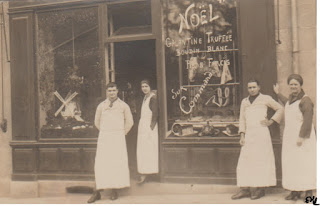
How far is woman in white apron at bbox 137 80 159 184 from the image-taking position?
24.9 ft

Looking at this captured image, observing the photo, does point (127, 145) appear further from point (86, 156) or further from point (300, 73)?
point (300, 73)

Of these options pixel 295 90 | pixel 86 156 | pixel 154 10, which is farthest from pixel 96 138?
pixel 295 90

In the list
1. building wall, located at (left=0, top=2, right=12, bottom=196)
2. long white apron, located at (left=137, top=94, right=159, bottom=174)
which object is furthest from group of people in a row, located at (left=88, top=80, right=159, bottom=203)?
building wall, located at (left=0, top=2, right=12, bottom=196)

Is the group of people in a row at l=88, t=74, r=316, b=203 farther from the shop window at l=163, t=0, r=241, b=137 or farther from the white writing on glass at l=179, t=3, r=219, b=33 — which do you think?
the white writing on glass at l=179, t=3, r=219, b=33

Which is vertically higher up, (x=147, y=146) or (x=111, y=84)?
(x=111, y=84)

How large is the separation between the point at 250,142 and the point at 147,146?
170 centimetres

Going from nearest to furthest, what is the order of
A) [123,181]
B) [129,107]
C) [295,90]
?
[295,90]
[123,181]
[129,107]

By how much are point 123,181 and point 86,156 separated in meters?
1.07

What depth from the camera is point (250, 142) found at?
269 inches

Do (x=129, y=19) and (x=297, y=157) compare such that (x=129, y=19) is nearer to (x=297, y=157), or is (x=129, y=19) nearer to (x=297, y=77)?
(x=297, y=77)

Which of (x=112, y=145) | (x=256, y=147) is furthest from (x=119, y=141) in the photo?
(x=256, y=147)

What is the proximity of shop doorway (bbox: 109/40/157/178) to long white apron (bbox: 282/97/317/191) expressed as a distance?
2498mm

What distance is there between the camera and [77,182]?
26.5 feet

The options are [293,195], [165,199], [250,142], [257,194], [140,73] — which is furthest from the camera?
[140,73]
